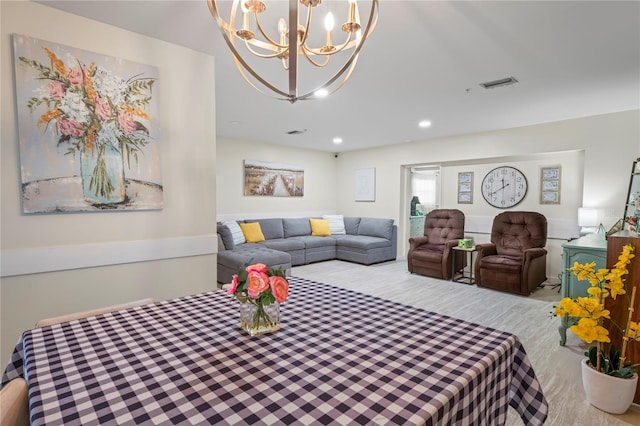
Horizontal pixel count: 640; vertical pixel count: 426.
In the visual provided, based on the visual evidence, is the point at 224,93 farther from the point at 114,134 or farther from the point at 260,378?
the point at 260,378

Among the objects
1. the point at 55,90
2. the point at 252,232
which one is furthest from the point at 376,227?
the point at 55,90

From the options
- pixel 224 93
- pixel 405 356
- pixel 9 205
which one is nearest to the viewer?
pixel 405 356

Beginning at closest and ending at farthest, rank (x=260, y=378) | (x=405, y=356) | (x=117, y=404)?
(x=117, y=404) → (x=260, y=378) → (x=405, y=356)

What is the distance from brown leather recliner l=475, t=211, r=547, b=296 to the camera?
404cm

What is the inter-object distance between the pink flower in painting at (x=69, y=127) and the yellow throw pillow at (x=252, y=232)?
3.70m

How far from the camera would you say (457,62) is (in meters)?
2.60

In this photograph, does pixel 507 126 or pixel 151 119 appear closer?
pixel 151 119

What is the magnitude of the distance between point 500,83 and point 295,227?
426 centimetres

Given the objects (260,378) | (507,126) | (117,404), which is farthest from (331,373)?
(507,126)

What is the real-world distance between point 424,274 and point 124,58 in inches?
181

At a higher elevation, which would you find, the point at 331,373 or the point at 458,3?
the point at 458,3

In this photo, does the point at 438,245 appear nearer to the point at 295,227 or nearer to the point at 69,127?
the point at 295,227

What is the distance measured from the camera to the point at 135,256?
219cm

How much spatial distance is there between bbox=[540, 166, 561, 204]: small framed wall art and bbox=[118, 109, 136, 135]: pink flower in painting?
5.39m
